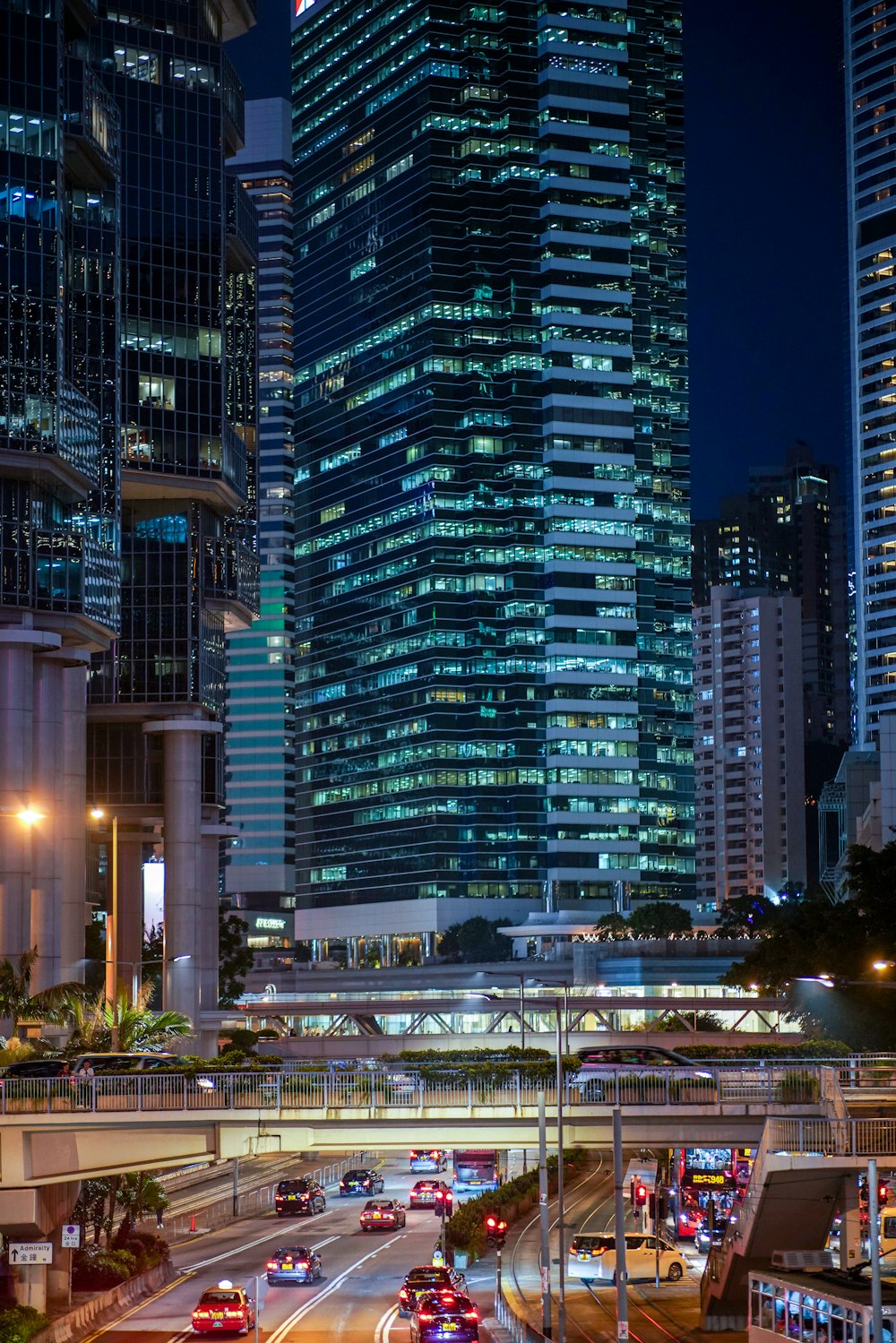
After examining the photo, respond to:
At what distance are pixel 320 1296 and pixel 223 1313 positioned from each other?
12033 millimetres

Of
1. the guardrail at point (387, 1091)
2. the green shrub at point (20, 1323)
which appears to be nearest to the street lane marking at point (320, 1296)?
the green shrub at point (20, 1323)

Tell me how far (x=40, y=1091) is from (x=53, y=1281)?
1362 centimetres

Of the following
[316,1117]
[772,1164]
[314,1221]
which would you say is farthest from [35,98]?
[772,1164]

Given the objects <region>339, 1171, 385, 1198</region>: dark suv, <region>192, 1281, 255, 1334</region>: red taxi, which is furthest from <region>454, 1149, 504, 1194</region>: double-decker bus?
<region>192, 1281, 255, 1334</region>: red taxi

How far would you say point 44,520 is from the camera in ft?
370

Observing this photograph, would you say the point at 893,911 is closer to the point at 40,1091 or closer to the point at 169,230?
the point at 40,1091

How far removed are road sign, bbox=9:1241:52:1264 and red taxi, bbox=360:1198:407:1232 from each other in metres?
37.9

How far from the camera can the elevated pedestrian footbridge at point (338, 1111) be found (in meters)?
61.8

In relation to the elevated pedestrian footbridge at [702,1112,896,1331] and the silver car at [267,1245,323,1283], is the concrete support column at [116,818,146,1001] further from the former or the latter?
the elevated pedestrian footbridge at [702,1112,896,1331]

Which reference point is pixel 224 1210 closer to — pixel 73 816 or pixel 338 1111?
pixel 73 816

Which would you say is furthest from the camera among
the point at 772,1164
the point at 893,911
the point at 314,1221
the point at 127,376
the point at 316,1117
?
the point at 127,376

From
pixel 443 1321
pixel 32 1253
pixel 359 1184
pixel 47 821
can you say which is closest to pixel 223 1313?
pixel 32 1253

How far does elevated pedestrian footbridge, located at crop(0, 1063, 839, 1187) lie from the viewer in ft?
203

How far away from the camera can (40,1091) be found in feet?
200
